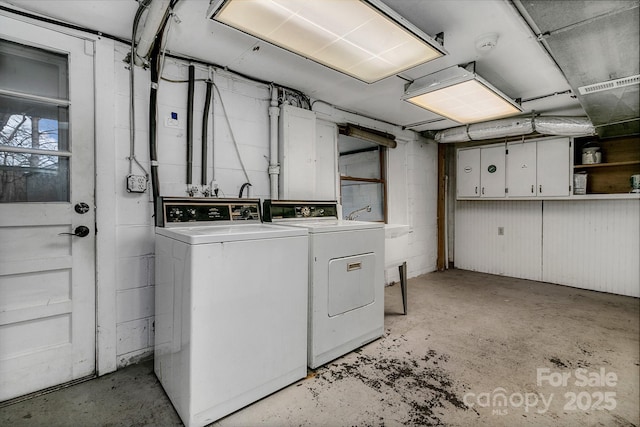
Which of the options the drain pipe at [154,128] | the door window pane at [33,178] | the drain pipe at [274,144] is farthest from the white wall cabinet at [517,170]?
the door window pane at [33,178]

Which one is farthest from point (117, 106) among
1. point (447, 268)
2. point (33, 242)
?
point (447, 268)

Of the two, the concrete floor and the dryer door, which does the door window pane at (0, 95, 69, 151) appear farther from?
the dryer door

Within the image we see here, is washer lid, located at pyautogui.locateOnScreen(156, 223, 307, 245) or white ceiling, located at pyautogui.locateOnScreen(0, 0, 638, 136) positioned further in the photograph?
white ceiling, located at pyautogui.locateOnScreen(0, 0, 638, 136)

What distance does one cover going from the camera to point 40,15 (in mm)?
1885

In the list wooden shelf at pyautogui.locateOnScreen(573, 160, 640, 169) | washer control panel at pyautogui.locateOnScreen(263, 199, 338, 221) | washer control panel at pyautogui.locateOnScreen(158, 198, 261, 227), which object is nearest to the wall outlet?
washer control panel at pyautogui.locateOnScreen(158, 198, 261, 227)

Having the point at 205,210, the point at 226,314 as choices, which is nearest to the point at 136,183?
the point at 205,210

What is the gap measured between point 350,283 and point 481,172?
149 inches

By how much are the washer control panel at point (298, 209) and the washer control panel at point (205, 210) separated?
10cm

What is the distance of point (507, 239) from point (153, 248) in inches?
202

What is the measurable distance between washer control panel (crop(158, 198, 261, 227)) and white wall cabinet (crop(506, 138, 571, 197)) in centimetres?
411

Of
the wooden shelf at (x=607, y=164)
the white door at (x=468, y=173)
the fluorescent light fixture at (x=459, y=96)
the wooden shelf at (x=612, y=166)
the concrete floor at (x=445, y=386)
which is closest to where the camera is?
the concrete floor at (x=445, y=386)

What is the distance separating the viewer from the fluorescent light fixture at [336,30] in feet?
5.33

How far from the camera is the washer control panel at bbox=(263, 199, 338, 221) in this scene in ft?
8.54

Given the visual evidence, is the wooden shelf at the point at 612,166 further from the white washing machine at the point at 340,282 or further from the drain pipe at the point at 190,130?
the drain pipe at the point at 190,130
